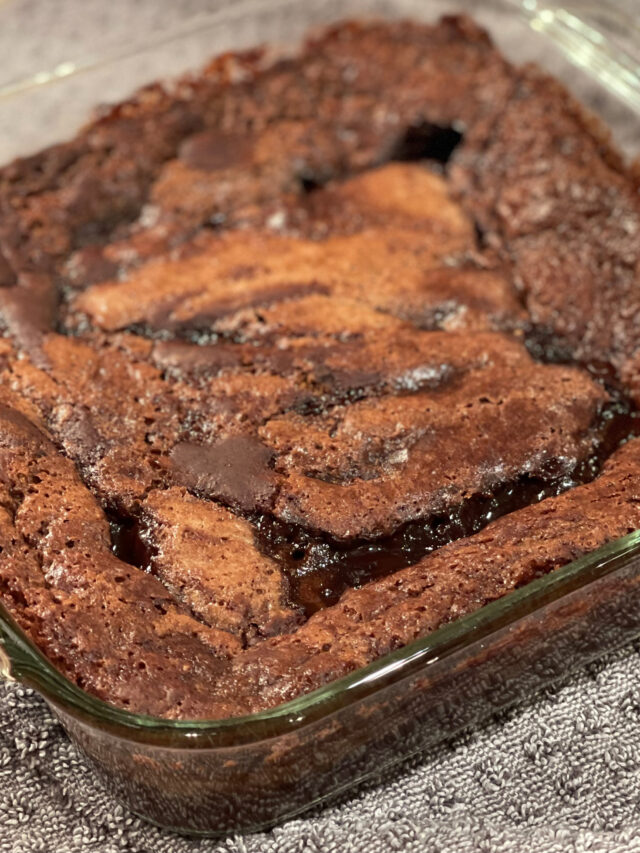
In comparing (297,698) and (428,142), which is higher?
(428,142)

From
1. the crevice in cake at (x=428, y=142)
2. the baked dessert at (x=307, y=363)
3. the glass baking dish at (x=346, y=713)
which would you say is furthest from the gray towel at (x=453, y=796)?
the crevice in cake at (x=428, y=142)

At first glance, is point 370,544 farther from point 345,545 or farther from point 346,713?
point 346,713

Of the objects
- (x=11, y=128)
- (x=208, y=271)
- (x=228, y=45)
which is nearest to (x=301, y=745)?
(x=208, y=271)

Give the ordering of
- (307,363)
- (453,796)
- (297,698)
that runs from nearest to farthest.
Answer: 1. (297,698)
2. (453,796)
3. (307,363)

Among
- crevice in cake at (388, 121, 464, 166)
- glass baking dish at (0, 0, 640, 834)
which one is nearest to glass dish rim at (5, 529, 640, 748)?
glass baking dish at (0, 0, 640, 834)

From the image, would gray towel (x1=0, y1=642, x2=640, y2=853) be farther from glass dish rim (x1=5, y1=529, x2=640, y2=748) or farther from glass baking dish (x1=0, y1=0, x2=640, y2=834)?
glass dish rim (x1=5, y1=529, x2=640, y2=748)

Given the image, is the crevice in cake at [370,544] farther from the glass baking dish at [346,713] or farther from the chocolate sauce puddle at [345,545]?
the glass baking dish at [346,713]

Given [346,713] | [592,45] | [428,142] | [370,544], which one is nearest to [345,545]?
[370,544]
